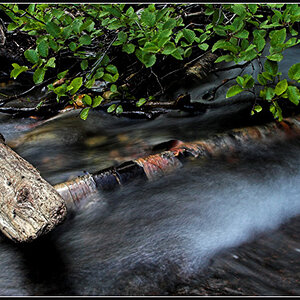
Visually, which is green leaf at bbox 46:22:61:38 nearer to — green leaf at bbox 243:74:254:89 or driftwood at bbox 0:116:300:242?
driftwood at bbox 0:116:300:242

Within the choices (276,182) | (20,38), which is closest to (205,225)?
(276,182)

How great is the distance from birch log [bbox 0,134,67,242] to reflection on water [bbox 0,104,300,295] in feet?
0.86

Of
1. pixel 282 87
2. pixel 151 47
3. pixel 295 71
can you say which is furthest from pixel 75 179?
pixel 295 71

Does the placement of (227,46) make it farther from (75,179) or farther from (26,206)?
(26,206)

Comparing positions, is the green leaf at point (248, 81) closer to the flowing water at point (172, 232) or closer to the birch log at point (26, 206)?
the flowing water at point (172, 232)

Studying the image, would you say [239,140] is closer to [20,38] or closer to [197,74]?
[197,74]

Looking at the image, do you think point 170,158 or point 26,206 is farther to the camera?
point 170,158

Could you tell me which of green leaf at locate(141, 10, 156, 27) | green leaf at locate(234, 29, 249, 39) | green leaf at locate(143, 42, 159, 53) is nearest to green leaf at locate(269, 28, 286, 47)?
green leaf at locate(234, 29, 249, 39)

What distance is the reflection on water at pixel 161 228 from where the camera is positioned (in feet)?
5.52

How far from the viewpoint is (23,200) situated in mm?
1727

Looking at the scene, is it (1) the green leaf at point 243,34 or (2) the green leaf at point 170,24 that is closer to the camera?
(1) the green leaf at point 243,34

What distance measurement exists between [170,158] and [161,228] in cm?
80

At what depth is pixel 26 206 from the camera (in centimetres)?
171

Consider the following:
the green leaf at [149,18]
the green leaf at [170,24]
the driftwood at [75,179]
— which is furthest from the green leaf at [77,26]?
the driftwood at [75,179]
